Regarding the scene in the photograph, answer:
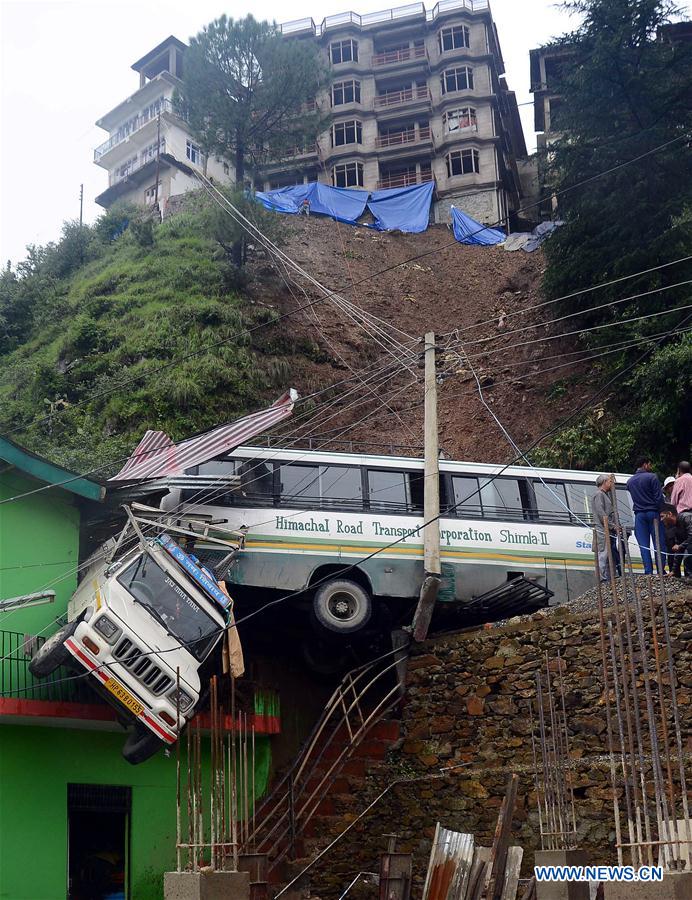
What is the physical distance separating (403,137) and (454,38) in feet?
19.6

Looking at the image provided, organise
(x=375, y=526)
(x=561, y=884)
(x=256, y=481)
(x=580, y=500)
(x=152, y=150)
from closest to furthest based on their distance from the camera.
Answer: (x=561, y=884)
(x=256, y=481)
(x=375, y=526)
(x=580, y=500)
(x=152, y=150)

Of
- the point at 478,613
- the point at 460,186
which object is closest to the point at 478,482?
the point at 478,613

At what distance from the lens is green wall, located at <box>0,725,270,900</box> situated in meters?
14.3

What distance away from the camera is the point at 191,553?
51.2 ft

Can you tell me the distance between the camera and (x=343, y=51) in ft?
173

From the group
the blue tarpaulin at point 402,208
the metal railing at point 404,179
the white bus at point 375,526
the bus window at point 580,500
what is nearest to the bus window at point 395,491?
the white bus at point 375,526

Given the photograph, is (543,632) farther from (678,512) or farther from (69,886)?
(69,886)

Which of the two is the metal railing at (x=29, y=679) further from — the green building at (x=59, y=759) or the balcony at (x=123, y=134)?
the balcony at (x=123, y=134)

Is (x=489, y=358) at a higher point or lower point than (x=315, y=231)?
lower

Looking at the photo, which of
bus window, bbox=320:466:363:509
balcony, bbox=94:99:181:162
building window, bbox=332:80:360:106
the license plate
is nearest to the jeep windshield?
the license plate

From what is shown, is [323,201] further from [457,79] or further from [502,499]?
[502,499]

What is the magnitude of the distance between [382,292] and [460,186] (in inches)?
489

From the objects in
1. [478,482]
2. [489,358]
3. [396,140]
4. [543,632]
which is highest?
[396,140]

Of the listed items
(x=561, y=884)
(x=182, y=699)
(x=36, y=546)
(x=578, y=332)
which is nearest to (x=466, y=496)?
(x=182, y=699)
